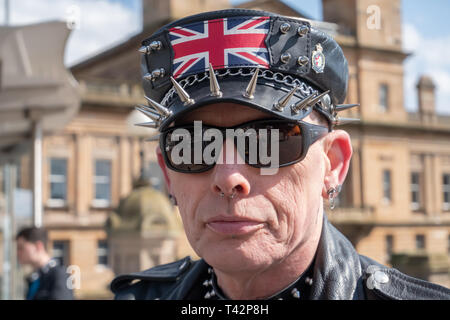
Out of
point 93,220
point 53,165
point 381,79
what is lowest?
point 93,220

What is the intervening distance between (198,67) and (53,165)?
2427 cm

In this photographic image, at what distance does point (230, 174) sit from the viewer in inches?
56.7

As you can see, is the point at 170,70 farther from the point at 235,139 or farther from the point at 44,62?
the point at 44,62

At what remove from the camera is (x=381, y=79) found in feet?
99.0

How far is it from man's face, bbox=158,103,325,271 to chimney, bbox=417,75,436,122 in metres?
34.2

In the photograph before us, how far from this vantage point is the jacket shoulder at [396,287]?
1.56m

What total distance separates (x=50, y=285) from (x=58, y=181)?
21.2 metres

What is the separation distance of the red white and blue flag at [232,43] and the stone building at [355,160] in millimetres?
14793

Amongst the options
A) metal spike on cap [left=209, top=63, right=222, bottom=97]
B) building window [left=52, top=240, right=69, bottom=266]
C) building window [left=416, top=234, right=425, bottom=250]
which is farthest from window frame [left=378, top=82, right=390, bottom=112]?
metal spike on cap [left=209, top=63, right=222, bottom=97]

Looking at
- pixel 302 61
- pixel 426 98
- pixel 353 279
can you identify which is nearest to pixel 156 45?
pixel 302 61

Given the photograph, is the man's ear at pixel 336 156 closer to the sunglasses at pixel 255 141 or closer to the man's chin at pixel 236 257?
the sunglasses at pixel 255 141

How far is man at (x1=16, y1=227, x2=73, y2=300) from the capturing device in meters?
4.28
